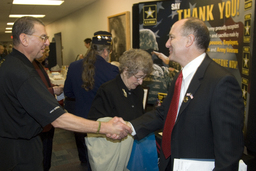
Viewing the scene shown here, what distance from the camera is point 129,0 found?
5.30m

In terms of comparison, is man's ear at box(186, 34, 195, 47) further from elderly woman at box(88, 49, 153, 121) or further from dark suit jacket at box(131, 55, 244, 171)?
elderly woman at box(88, 49, 153, 121)

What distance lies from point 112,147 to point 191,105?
71 cm

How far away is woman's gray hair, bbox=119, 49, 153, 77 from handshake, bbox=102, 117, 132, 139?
0.40 metres

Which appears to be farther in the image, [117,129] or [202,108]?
[117,129]

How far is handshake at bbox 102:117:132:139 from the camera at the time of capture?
5.55ft

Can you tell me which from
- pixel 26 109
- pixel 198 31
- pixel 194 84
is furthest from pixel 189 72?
Result: pixel 26 109

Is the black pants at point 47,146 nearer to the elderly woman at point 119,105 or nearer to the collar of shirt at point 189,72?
the elderly woman at point 119,105

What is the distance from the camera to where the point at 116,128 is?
1.71 meters

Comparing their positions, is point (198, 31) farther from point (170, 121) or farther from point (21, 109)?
point (21, 109)

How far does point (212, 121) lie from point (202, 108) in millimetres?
82

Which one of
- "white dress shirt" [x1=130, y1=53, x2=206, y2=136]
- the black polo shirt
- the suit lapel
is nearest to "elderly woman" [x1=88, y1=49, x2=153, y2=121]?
the black polo shirt

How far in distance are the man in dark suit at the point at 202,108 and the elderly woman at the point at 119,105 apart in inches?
13.6

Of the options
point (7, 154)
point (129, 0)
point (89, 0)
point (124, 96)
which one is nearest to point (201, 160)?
point (124, 96)

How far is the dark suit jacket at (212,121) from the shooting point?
1110mm
